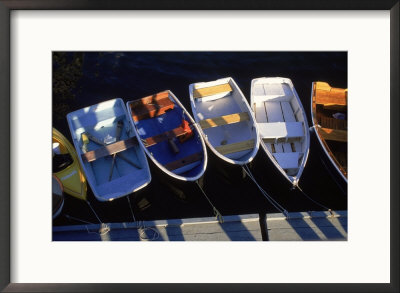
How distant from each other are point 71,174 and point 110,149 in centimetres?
80

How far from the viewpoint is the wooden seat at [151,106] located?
21.7 ft

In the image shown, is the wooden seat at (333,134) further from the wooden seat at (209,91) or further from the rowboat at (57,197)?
the rowboat at (57,197)

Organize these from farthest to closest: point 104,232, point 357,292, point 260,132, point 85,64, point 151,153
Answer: point 260,132 < point 151,153 < point 85,64 < point 104,232 < point 357,292

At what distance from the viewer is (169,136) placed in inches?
246

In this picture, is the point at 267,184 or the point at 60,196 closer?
the point at 60,196

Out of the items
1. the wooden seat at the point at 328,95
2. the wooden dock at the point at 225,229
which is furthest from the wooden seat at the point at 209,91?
the wooden dock at the point at 225,229

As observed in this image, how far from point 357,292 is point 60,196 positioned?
14.2 feet

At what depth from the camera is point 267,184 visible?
20.2 feet

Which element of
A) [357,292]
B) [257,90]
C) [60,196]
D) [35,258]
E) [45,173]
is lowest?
[357,292]

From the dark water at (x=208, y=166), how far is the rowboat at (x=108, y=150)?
0.26m

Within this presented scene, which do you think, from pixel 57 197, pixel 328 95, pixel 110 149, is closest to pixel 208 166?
pixel 110 149

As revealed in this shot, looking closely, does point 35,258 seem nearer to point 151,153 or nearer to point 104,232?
point 104,232

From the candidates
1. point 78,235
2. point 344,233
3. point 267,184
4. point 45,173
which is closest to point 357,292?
point 344,233

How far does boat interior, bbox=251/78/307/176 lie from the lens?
6.23 m
